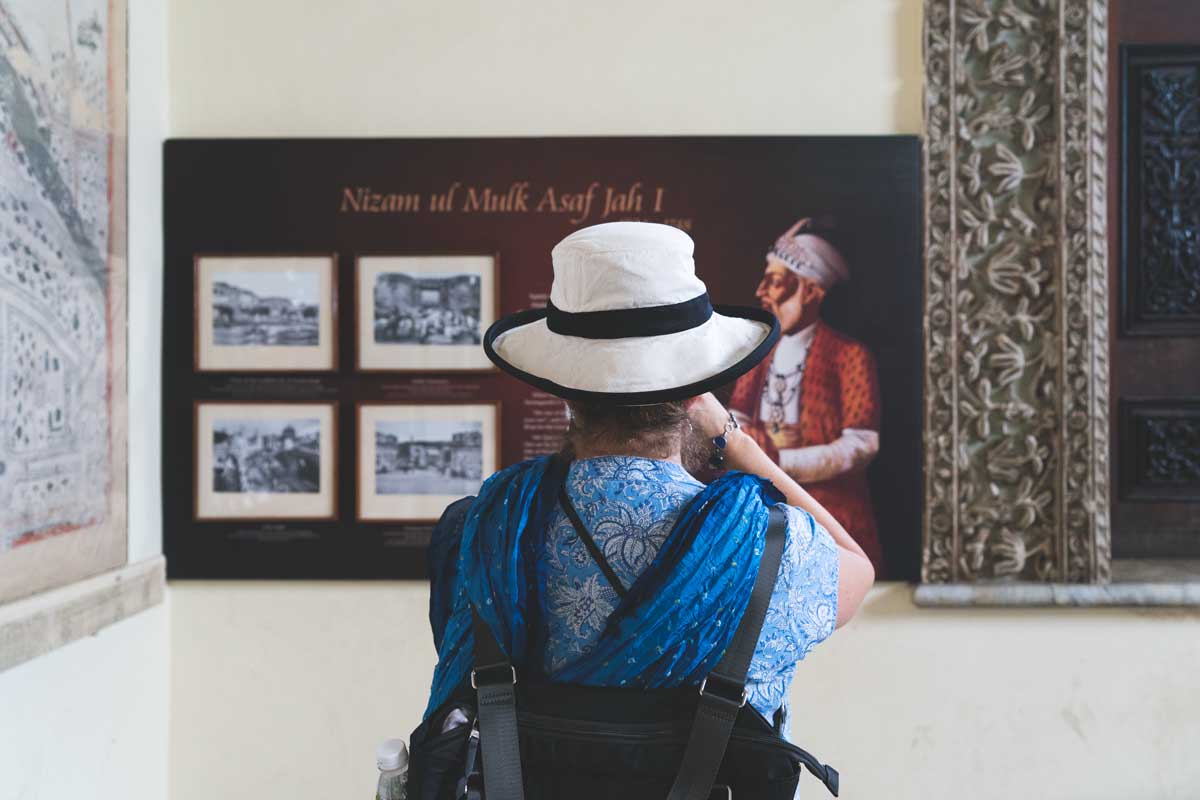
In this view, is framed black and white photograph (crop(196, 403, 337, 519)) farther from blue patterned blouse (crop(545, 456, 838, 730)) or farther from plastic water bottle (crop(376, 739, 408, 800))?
blue patterned blouse (crop(545, 456, 838, 730))

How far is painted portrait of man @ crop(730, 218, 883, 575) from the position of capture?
2.46 meters

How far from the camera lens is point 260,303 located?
2.49 m

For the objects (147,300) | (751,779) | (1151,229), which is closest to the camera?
(751,779)

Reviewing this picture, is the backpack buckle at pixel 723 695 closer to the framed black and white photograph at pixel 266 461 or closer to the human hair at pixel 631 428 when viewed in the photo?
the human hair at pixel 631 428

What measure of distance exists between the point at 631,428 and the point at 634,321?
0.14 metres

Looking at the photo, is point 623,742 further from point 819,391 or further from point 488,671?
point 819,391

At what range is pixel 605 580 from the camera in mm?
1095

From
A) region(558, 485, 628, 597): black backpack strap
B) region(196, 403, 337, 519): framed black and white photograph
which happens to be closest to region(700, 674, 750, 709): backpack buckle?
region(558, 485, 628, 597): black backpack strap

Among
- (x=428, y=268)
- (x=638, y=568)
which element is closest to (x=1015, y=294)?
(x=428, y=268)

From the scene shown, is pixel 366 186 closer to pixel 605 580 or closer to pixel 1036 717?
pixel 605 580

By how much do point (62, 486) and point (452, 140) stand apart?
1.31m

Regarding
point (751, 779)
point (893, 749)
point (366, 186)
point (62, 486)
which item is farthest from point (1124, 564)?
point (62, 486)

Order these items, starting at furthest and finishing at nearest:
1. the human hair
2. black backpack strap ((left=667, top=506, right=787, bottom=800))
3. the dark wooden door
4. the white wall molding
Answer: the dark wooden door → the white wall molding → the human hair → black backpack strap ((left=667, top=506, right=787, bottom=800))

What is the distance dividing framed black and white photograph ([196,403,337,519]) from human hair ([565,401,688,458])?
1.51 m
